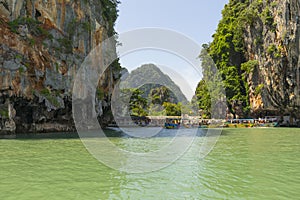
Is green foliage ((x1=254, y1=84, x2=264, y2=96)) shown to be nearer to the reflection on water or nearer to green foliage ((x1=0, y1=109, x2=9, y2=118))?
the reflection on water

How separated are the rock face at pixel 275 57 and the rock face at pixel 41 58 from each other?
20.2m

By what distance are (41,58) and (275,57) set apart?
24.7m

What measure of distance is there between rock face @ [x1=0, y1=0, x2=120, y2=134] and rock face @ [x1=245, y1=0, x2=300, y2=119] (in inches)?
796

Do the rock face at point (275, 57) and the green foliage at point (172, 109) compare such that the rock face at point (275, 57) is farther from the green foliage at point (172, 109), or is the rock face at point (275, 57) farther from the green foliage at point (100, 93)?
the green foliage at point (100, 93)

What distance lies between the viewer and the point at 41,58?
2130cm

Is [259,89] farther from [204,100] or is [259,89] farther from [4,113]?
[4,113]

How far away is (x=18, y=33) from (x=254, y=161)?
61.8 ft

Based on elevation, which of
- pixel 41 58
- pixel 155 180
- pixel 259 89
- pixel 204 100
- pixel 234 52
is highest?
pixel 234 52

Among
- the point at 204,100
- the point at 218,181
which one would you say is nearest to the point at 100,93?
the point at 204,100

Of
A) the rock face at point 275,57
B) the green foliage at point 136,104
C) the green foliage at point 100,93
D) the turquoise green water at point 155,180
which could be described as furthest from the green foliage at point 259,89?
the turquoise green water at point 155,180

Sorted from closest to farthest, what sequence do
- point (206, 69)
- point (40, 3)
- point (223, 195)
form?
point (223, 195) → point (40, 3) → point (206, 69)

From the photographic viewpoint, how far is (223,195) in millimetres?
5031

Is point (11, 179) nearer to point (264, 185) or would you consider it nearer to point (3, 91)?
point (264, 185)

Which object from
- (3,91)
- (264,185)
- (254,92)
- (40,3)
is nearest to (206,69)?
(254,92)
